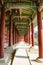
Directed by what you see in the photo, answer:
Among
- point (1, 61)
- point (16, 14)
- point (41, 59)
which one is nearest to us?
point (1, 61)

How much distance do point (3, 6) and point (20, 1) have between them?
1.12m

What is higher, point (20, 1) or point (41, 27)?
point (20, 1)

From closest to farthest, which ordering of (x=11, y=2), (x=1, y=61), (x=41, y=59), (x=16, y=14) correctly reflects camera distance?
1. (x=1, y=61)
2. (x=41, y=59)
3. (x=11, y=2)
4. (x=16, y=14)

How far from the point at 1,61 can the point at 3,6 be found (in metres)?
3.30

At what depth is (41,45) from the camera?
9961mm

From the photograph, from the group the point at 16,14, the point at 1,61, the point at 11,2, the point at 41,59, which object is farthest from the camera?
the point at 16,14

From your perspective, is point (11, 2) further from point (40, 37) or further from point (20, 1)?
point (40, 37)

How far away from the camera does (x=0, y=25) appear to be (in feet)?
32.6

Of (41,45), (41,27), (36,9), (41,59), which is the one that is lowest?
(41,59)

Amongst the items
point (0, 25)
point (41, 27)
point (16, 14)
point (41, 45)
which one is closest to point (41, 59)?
point (41, 45)

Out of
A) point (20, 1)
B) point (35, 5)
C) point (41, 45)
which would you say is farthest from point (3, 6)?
point (41, 45)

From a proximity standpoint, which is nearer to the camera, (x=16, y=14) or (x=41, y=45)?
(x=41, y=45)

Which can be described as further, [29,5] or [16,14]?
[16,14]

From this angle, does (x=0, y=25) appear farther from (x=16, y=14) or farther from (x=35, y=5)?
(x=16, y=14)
